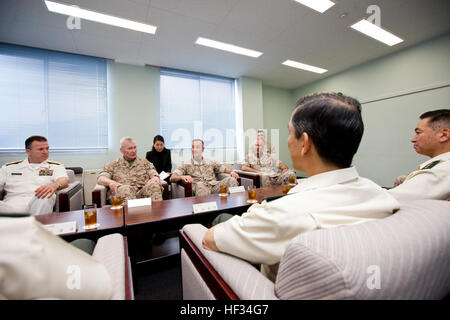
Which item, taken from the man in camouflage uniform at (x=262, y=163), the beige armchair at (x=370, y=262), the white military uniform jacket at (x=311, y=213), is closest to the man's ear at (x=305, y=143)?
the white military uniform jacket at (x=311, y=213)

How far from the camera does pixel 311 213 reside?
0.54 m

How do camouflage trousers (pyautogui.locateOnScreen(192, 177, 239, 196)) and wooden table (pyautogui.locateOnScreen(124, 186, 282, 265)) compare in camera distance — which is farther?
camouflage trousers (pyautogui.locateOnScreen(192, 177, 239, 196))

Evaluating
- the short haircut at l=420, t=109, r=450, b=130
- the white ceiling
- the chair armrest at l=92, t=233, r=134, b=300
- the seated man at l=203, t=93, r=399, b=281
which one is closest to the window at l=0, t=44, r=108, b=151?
the white ceiling

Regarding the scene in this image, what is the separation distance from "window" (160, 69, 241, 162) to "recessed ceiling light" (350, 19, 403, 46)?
2.96 metres

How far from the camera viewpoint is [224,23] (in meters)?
3.00

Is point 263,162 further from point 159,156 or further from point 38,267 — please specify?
point 38,267

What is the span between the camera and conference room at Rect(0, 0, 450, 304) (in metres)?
0.41

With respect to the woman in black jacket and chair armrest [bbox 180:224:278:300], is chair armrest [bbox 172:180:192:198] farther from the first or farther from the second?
chair armrest [bbox 180:224:278:300]

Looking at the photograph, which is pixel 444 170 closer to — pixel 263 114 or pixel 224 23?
pixel 224 23

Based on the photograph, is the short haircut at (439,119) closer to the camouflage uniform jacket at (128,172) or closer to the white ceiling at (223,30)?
the white ceiling at (223,30)

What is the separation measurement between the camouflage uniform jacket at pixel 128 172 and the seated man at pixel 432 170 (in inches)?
108

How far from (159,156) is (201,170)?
111 cm
